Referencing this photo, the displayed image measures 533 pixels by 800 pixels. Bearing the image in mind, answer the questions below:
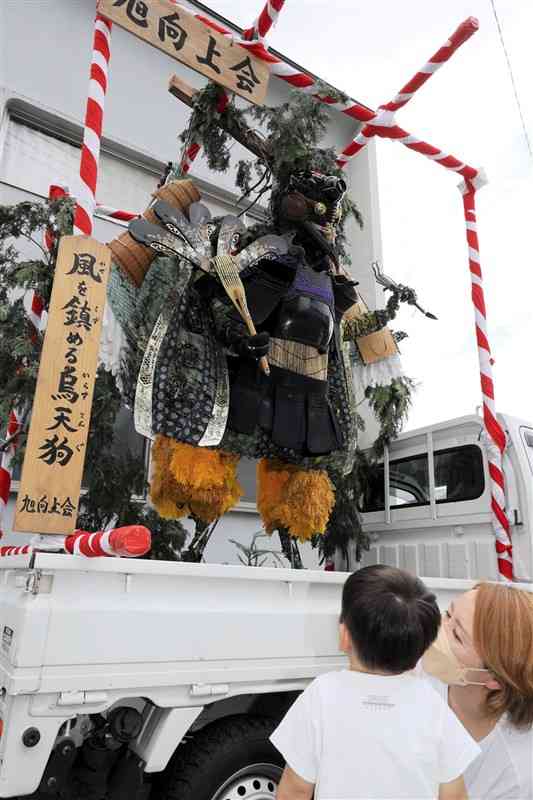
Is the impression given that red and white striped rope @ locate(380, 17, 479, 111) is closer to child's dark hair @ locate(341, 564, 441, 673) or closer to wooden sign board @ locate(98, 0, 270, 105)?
wooden sign board @ locate(98, 0, 270, 105)

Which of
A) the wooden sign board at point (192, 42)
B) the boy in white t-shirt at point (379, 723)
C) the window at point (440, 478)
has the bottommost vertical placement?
the boy in white t-shirt at point (379, 723)

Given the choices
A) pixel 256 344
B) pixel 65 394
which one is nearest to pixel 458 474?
pixel 256 344

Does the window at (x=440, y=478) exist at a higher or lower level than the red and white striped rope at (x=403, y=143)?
lower

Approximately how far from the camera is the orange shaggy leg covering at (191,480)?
2.70 meters

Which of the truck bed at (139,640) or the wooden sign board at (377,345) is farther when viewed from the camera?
the wooden sign board at (377,345)

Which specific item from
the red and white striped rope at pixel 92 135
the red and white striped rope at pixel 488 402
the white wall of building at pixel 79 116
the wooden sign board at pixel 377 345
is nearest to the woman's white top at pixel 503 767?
the red and white striped rope at pixel 488 402

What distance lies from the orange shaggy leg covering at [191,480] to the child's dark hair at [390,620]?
1.45 metres

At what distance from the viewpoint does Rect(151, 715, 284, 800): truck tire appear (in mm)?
1614

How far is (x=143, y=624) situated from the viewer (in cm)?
159

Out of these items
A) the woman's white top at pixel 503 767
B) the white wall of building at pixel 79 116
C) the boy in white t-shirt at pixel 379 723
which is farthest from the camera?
the white wall of building at pixel 79 116

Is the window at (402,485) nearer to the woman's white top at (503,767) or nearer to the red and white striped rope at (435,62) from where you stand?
the red and white striped rope at (435,62)

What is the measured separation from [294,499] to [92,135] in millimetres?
1900

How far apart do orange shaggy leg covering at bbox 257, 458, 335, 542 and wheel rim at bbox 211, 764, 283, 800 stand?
1.33 metres

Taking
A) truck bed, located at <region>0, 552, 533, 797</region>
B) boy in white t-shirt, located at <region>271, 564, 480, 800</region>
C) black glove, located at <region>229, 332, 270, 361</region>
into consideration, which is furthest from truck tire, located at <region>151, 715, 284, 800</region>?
black glove, located at <region>229, 332, 270, 361</region>
